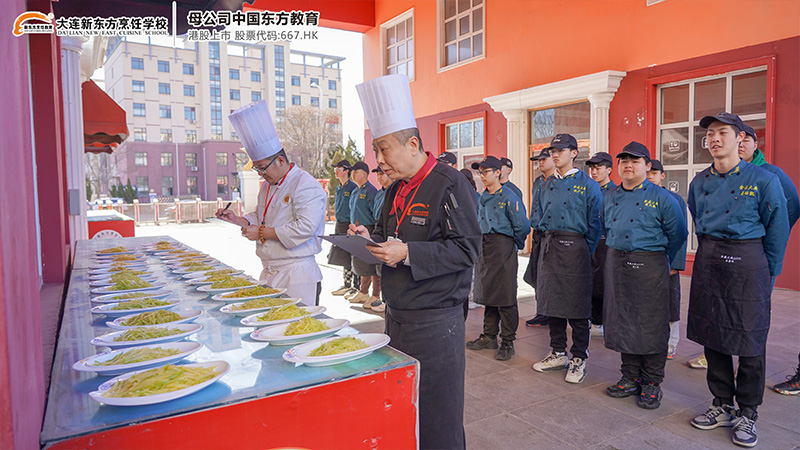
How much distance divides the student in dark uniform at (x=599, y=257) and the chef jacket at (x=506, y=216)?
0.73 meters

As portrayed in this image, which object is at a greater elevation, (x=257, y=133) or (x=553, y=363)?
(x=257, y=133)

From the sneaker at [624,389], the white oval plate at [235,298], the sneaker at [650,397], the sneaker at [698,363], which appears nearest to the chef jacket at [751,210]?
the sneaker at [650,397]

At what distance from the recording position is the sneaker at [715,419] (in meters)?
3.05

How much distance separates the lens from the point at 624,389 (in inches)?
139

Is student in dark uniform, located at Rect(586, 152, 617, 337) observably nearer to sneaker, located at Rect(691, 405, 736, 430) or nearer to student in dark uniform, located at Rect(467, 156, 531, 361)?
student in dark uniform, located at Rect(467, 156, 531, 361)

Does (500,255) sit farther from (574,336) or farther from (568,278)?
(574,336)

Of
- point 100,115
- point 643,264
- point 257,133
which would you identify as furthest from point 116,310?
point 100,115

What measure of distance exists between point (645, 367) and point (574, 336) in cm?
62

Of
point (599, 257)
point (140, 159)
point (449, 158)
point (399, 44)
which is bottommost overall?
A: point (599, 257)

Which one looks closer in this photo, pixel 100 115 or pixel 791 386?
pixel 791 386

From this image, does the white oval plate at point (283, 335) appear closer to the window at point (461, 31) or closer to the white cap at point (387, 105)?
the white cap at point (387, 105)

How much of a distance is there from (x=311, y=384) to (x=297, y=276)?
6.50 ft

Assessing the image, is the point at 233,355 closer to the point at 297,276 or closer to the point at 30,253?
the point at 30,253

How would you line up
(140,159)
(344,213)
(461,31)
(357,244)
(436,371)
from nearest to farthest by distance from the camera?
1. (357,244)
2. (436,371)
3. (344,213)
4. (461,31)
5. (140,159)
